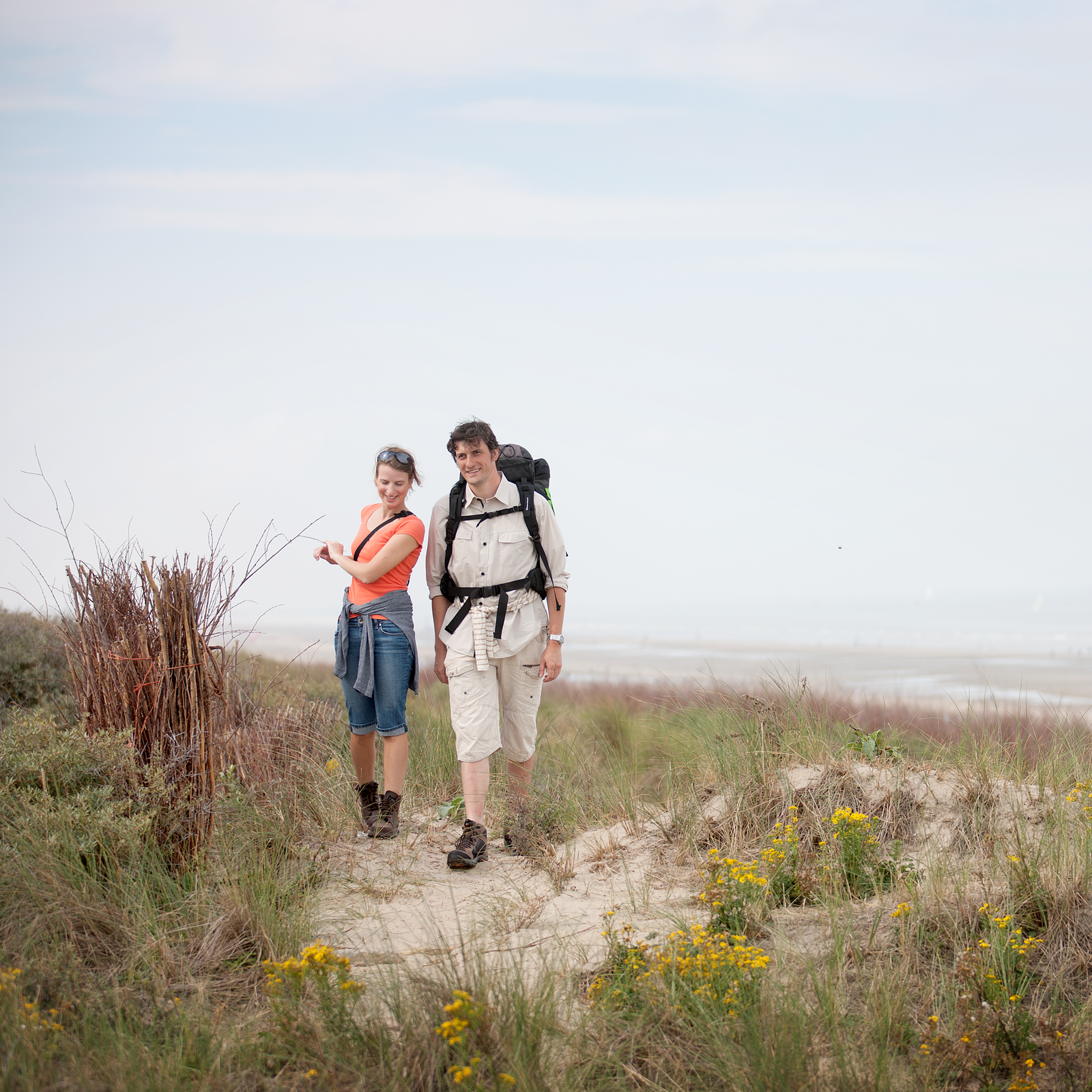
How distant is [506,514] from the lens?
4.99m

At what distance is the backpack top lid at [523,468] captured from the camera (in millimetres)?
5094

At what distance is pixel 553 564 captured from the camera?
5031 millimetres

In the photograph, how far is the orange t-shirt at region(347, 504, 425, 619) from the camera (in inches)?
196

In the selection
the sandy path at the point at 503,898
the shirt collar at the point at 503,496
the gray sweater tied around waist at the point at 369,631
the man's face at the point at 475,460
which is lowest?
the sandy path at the point at 503,898

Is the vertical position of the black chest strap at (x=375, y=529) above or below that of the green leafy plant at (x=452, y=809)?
above

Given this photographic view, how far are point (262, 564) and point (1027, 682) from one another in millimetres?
21419

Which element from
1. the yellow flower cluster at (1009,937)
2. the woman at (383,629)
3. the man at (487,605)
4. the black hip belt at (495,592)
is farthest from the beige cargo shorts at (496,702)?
the yellow flower cluster at (1009,937)

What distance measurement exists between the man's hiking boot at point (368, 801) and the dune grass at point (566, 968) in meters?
0.10

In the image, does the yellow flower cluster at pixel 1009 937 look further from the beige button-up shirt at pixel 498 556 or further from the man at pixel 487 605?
the beige button-up shirt at pixel 498 556

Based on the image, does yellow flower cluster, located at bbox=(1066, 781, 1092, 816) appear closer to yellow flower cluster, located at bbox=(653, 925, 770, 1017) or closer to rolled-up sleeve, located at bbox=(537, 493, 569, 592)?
yellow flower cluster, located at bbox=(653, 925, 770, 1017)

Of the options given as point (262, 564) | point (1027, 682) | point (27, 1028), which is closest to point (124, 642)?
point (262, 564)

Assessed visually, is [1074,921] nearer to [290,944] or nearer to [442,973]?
[442,973]

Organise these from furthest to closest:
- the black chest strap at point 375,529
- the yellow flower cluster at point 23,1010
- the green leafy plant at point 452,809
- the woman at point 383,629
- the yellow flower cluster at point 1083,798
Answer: the green leafy plant at point 452,809 → the black chest strap at point 375,529 → the woman at point 383,629 → the yellow flower cluster at point 1083,798 → the yellow flower cluster at point 23,1010

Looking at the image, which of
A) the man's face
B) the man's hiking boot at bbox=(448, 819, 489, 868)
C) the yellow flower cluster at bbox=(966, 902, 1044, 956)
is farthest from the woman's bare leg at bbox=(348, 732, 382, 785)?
the yellow flower cluster at bbox=(966, 902, 1044, 956)
